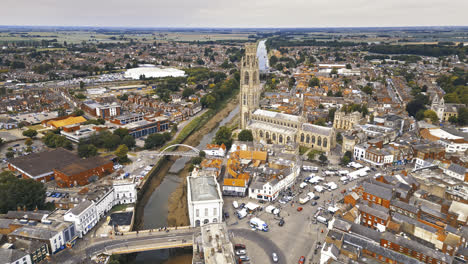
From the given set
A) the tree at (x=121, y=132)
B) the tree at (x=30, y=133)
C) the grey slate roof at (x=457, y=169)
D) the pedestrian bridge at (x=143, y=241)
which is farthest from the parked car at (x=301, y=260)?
the tree at (x=30, y=133)

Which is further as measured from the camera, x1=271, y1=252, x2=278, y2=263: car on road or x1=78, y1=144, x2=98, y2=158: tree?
x1=78, y1=144, x2=98, y2=158: tree

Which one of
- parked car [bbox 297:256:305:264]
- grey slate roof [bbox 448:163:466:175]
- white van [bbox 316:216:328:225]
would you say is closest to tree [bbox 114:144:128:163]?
white van [bbox 316:216:328:225]

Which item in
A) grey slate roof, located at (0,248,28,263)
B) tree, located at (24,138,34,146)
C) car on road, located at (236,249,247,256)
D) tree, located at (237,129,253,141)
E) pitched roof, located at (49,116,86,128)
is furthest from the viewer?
pitched roof, located at (49,116,86,128)

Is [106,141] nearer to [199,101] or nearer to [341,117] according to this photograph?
[199,101]

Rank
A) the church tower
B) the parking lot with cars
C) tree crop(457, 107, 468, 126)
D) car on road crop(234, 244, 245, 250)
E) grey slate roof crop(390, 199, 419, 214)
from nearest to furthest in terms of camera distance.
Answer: the parking lot with cars < car on road crop(234, 244, 245, 250) < grey slate roof crop(390, 199, 419, 214) < the church tower < tree crop(457, 107, 468, 126)

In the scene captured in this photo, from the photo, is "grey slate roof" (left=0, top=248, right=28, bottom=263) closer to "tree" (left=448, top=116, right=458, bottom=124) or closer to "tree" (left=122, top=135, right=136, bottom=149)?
"tree" (left=122, top=135, right=136, bottom=149)

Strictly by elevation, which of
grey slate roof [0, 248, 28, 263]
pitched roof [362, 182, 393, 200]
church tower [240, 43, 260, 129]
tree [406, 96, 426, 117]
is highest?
church tower [240, 43, 260, 129]

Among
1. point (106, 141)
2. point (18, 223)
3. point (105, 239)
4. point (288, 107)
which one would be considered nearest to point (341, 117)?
point (288, 107)

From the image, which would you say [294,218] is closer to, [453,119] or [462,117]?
[453,119]
